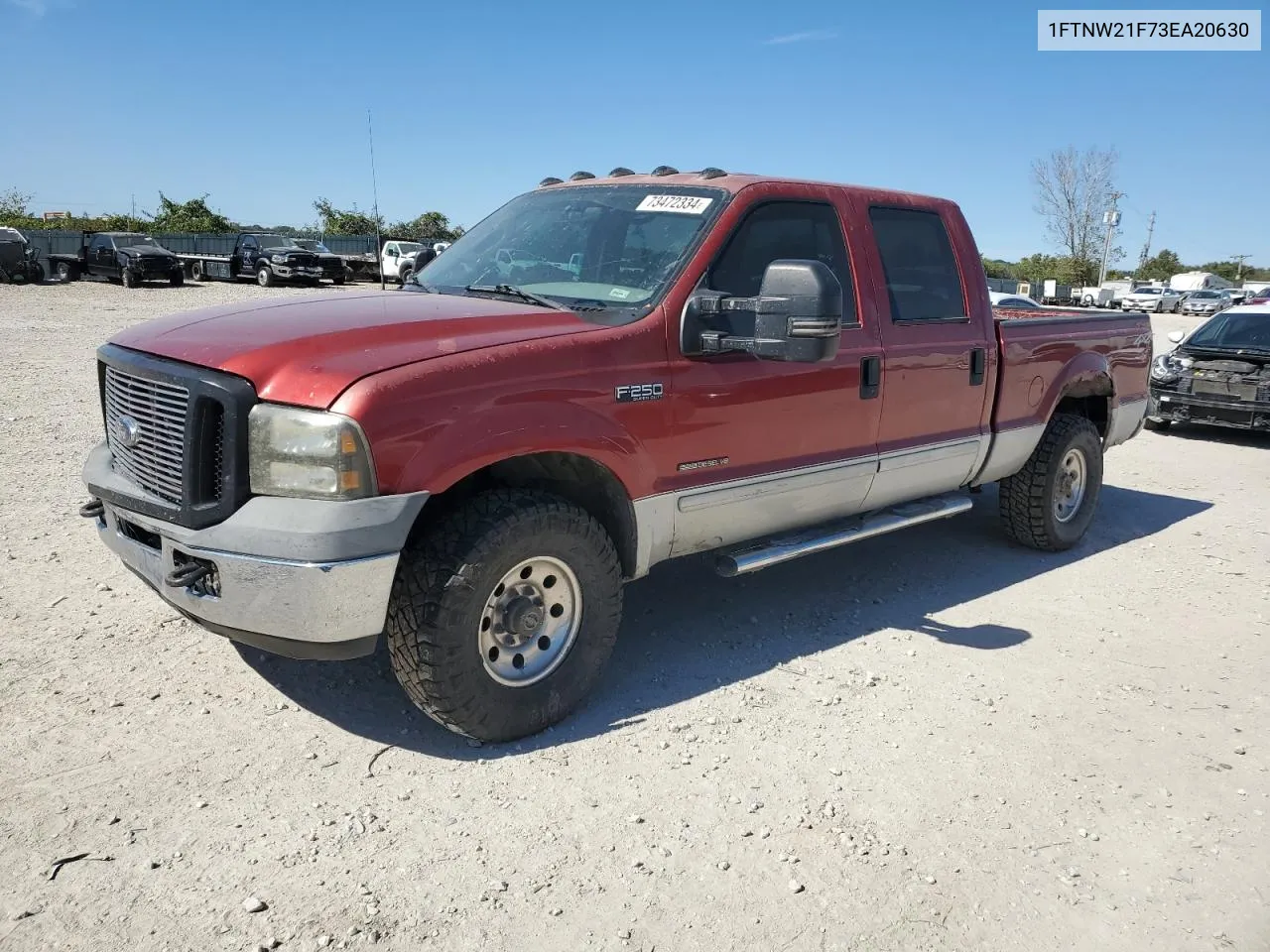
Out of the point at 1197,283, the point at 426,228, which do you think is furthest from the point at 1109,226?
the point at 426,228

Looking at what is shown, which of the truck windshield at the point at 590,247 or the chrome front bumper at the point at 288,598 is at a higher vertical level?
the truck windshield at the point at 590,247

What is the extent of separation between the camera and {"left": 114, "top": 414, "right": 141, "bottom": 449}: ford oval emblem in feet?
10.8

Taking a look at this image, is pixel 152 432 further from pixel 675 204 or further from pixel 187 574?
pixel 675 204

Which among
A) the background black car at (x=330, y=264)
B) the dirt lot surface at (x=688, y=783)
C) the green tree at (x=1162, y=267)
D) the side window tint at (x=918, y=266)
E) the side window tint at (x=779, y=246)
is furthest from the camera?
the green tree at (x=1162, y=267)

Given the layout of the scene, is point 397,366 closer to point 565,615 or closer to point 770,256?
point 565,615

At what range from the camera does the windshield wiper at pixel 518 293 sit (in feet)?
12.4

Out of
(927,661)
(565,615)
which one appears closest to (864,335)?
(927,661)

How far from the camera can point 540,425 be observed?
3271 millimetres

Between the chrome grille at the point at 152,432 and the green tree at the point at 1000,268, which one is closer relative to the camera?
the chrome grille at the point at 152,432

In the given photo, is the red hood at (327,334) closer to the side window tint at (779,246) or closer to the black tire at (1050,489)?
the side window tint at (779,246)

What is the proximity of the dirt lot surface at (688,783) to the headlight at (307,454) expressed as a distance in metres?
1.01

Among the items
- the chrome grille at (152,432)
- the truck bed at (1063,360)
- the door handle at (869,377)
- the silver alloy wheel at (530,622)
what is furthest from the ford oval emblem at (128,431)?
the truck bed at (1063,360)

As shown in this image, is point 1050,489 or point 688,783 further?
point 1050,489

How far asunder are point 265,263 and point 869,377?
1089 inches
